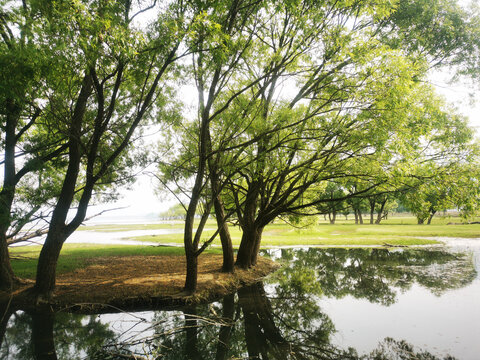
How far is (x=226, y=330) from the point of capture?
8.41 meters

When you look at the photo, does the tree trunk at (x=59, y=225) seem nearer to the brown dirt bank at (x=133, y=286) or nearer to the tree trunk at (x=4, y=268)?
the brown dirt bank at (x=133, y=286)

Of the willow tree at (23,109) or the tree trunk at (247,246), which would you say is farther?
the tree trunk at (247,246)

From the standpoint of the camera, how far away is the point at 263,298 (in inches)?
456

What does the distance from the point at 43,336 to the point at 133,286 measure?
399 centimetres

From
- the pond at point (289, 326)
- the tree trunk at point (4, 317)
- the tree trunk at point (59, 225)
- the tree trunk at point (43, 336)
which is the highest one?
the tree trunk at point (59, 225)

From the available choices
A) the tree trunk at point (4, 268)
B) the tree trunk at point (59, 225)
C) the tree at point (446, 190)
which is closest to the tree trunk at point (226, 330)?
the tree trunk at point (59, 225)

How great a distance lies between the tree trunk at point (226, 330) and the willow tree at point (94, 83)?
656cm

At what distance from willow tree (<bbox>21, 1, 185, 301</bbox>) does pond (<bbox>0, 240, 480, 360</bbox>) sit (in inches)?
125

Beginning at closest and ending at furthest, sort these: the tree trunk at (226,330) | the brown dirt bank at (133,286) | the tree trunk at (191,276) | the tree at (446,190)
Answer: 1. the tree trunk at (226,330)
2. the tree at (446,190)
3. the brown dirt bank at (133,286)
4. the tree trunk at (191,276)

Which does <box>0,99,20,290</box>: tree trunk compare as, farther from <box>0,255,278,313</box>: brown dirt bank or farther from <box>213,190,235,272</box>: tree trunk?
<box>213,190,235,272</box>: tree trunk

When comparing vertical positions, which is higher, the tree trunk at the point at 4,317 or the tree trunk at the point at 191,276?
the tree trunk at the point at 191,276

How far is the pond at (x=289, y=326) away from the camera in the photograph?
6.97 meters

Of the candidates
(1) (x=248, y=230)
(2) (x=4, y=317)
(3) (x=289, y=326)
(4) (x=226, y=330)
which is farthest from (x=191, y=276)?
(2) (x=4, y=317)

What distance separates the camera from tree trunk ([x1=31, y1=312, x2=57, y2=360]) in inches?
273
